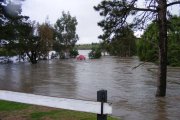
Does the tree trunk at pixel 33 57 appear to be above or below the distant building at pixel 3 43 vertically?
below

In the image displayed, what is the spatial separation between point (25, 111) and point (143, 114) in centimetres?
328

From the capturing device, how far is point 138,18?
14.3 m

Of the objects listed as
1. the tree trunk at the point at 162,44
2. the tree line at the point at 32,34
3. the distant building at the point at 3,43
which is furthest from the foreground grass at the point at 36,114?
the distant building at the point at 3,43

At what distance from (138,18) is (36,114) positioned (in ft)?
18.7

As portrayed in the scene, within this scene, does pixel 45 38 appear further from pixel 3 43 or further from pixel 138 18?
pixel 138 18

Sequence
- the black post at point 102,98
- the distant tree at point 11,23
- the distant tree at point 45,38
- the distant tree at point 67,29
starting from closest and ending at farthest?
the black post at point 102,98 < the distant tree at point 11,23 < the distant tree at point 45,38 < the distant tree at point 67,29

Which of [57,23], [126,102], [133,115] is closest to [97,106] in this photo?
[133,115]

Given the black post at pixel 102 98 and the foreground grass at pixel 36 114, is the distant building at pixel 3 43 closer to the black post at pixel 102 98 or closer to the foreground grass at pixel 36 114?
the foreground grass at pixel 36 114

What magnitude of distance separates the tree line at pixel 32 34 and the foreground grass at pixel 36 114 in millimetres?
19307

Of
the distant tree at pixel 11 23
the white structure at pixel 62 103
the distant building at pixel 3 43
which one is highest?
the distant tree at pixel 11 23

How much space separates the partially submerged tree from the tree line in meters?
16.6

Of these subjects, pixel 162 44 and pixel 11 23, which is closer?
pixel 162 44

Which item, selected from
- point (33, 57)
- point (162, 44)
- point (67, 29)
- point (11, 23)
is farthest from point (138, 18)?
point (67, 29)

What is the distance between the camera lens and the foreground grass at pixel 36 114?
33.0 feet
